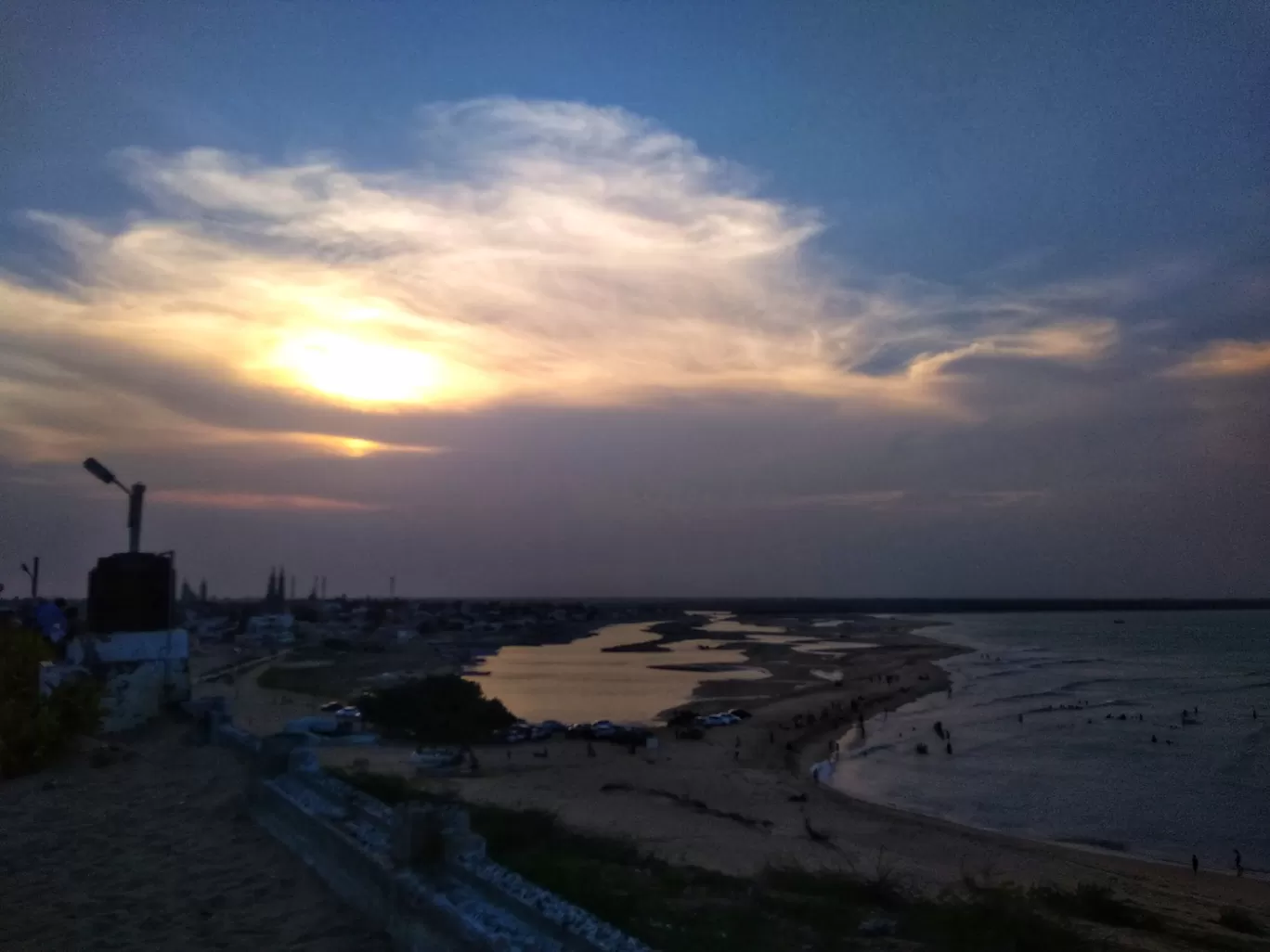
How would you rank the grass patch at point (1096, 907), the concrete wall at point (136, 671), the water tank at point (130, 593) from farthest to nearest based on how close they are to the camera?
the water tank at point (130, 593)
the concrete wall at point (136, 671)
the grass patch at point (1096, 907)

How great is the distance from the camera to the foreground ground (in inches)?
238

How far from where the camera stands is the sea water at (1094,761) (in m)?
22.6

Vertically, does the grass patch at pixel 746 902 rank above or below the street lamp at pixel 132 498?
below

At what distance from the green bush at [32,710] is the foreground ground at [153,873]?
53 cm

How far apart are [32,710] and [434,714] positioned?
17.5 meters

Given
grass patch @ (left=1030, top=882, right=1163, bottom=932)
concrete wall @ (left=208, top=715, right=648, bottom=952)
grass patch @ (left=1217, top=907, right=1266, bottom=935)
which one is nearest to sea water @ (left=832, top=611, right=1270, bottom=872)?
grass patch @ (left=1217, top=907, right=1266, bottom=935)

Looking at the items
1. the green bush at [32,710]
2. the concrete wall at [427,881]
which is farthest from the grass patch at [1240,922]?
the green bush at [32,710]

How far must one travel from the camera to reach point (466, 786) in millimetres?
20141

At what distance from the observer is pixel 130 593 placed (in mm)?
15102

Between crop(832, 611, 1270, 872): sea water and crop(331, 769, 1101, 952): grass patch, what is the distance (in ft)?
34.6

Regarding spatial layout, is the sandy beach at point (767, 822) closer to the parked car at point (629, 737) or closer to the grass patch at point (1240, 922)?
the grass patch at point (1240, 922)

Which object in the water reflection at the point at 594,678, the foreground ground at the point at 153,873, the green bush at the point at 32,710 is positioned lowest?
the water reflection at the point at 594,678

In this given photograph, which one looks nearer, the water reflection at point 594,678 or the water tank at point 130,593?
the water tank at point 130,593

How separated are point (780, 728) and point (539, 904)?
32.1 meters
